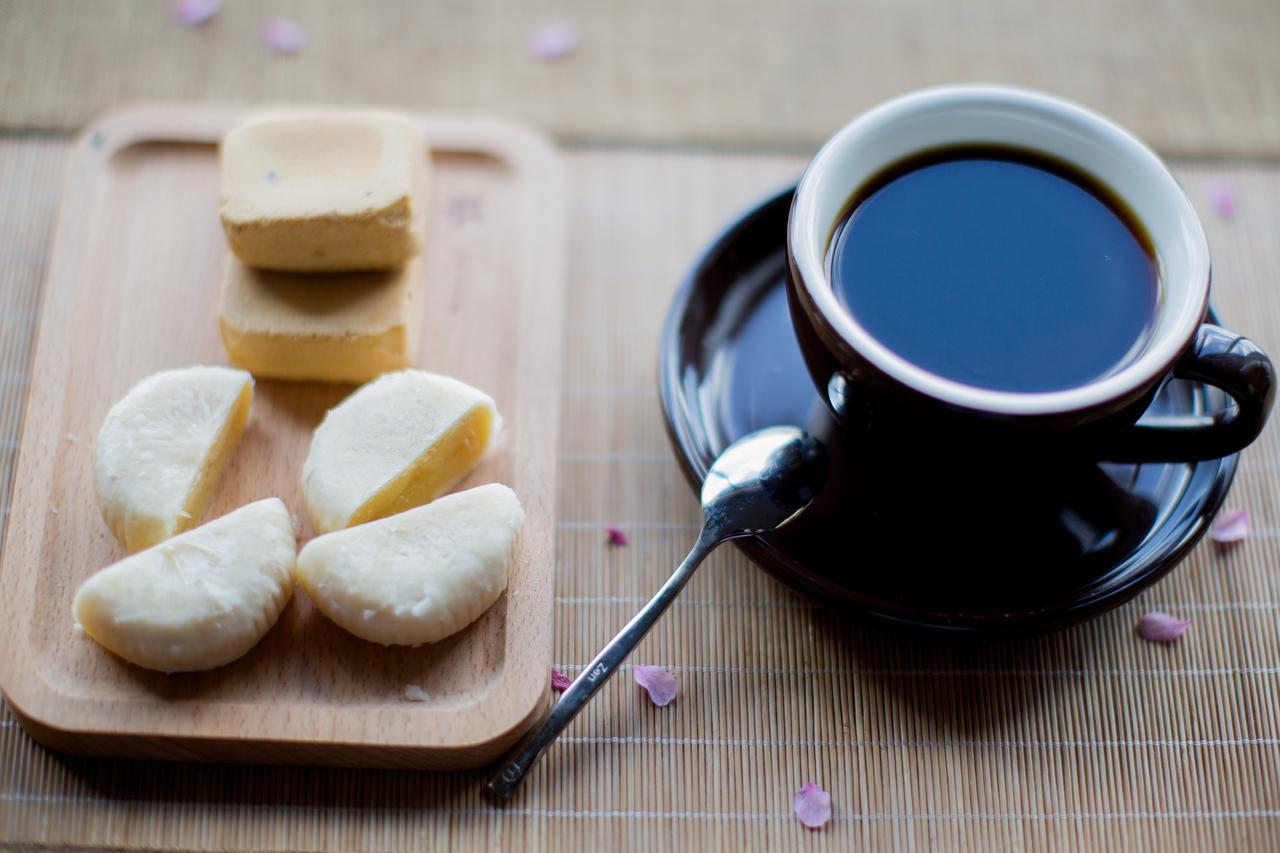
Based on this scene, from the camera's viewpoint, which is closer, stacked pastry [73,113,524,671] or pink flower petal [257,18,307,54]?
stacked pastry [73,113,524,671]

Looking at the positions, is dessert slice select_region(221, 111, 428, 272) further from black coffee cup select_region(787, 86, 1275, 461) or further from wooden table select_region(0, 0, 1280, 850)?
black coffee cup select_region(787, 86, 1275, 461)

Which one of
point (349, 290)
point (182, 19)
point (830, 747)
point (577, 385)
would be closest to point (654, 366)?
point (577, 385)

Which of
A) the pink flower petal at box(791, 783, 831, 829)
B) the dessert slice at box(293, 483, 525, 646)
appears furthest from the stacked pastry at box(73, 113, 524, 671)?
the pink flower petal at box(791, 783, 831, 829)

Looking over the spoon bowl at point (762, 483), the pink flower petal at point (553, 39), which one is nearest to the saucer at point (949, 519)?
the spoon bowl at point (762, 483)

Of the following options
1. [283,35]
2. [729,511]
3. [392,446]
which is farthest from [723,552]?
[283,35]

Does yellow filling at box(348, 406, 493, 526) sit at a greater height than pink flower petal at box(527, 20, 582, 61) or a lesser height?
lesser

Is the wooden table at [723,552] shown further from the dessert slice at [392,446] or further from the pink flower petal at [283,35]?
the dessert slice at [392,446]
